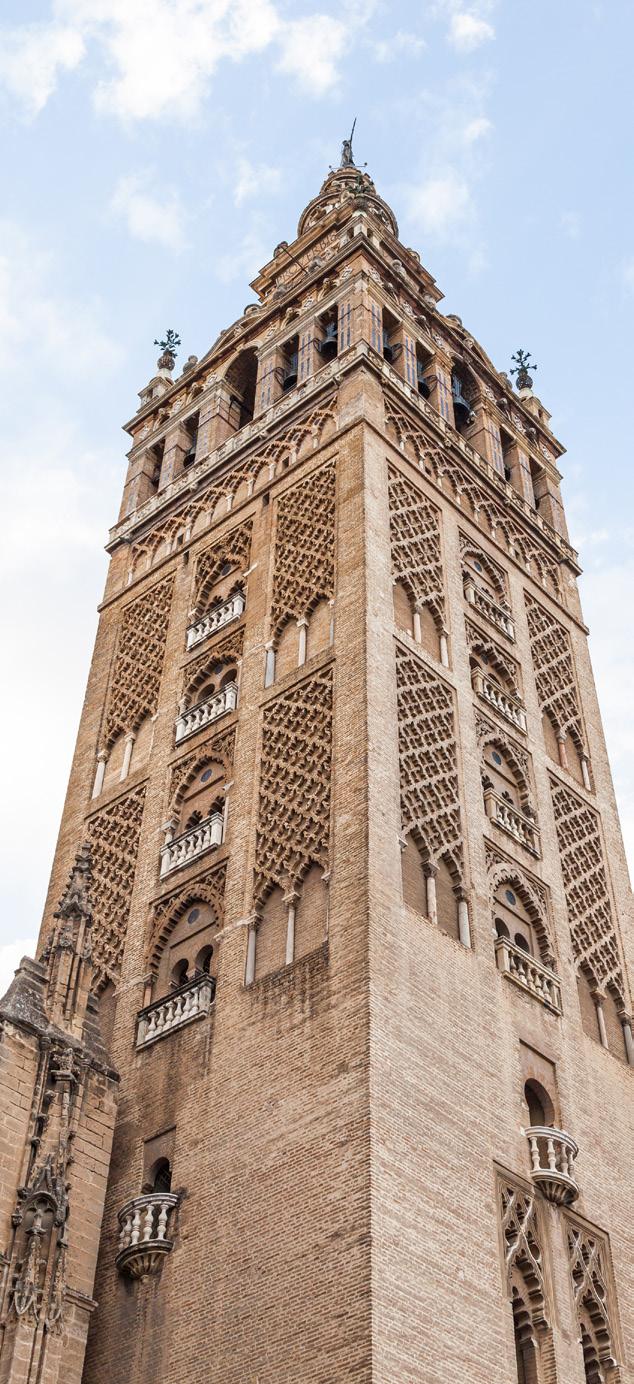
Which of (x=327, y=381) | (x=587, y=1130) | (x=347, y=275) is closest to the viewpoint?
(x=587, y=1130)

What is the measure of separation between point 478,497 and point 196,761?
8.12m

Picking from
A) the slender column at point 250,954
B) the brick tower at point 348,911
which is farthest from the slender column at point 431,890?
the slender column at point 250,954

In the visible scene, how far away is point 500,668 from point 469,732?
288 cm

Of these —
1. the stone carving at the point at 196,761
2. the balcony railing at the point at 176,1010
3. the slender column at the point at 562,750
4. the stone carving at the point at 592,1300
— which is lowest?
the stone carving at the point at 592,1300

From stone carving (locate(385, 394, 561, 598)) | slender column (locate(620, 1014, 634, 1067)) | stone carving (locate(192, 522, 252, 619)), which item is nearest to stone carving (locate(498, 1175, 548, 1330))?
slender column (locate(620, 1014, 634, 1067))

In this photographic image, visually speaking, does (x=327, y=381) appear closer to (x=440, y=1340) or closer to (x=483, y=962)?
(x=483, y=962)

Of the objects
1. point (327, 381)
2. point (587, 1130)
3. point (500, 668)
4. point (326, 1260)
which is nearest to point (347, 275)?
point (327, 381)

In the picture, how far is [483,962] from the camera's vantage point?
1839cm

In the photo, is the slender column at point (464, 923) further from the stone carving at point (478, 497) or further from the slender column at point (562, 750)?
the stone carving at point (478, 497)

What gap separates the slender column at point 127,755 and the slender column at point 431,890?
21.5 ft

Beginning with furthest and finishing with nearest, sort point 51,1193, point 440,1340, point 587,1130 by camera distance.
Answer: point 587,1130 → point 51,1193 → point 440,1340

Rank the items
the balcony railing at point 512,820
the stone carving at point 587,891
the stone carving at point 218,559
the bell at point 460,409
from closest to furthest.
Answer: the balcony railing at point 512,820 < the stone carving at point 587,891 < the stone carving at point 218,559 < the bell at point 460,409

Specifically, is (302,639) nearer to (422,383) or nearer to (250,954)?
(250,954)

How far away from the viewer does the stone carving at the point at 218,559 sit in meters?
24.8
